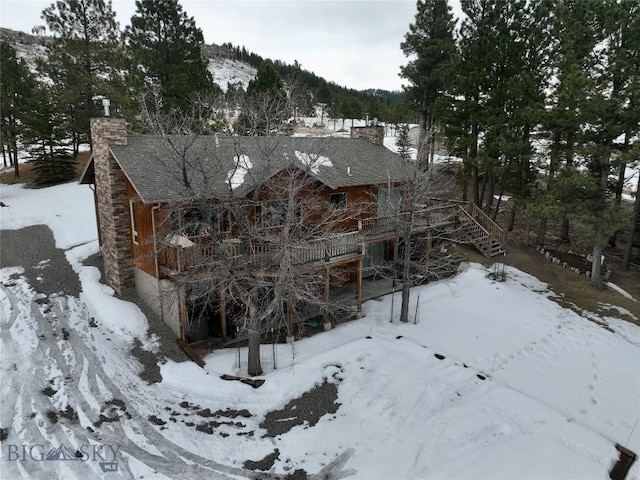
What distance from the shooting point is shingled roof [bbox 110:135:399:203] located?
12709 mm

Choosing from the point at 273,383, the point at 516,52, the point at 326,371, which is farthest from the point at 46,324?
the point at 516,52

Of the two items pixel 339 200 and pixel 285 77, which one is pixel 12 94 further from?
pixel 339 200

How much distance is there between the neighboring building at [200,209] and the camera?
1344cm

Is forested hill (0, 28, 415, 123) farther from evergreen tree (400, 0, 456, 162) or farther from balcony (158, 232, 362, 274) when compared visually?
balcony (158, 232, 362, 274)

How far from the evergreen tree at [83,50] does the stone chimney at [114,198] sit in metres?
16.1


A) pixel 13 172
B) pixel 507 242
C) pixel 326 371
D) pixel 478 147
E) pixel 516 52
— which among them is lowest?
pixel 326 371

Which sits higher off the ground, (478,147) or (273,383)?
(478,147)

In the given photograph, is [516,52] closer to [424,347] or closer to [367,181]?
[367,181]

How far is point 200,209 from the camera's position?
1306 cm

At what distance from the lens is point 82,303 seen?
15953 millimetres

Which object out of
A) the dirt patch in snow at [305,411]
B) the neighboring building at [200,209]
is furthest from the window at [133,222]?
the dirt patch in snow at [305,411]

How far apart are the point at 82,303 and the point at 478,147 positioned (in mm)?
24152

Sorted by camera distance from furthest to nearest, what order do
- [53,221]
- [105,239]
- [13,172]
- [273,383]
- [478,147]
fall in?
[13,172] < [478,147] < [53,221] < [105,239] < [273,383]

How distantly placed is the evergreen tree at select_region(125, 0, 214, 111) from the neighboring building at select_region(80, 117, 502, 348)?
1075 centimetres
